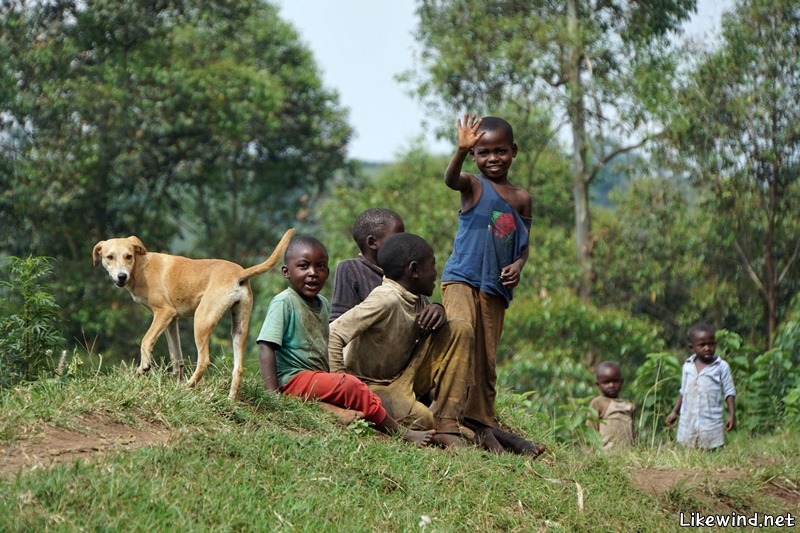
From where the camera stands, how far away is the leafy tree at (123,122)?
19.8 m

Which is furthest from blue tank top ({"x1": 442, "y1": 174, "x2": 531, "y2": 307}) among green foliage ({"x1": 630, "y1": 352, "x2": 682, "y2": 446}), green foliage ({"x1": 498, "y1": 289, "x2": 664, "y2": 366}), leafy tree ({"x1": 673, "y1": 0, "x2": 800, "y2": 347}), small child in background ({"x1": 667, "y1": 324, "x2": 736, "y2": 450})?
leafy tree ({"x1": 673, "y1": 0, "x2": 800, "y2": 347})

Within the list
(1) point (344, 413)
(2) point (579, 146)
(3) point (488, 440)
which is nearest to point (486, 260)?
(3) point (488, 440)

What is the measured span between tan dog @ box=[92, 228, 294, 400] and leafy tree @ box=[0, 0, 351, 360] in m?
13.6

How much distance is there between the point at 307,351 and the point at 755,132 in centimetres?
1345

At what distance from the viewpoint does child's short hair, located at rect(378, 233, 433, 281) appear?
6086 mm

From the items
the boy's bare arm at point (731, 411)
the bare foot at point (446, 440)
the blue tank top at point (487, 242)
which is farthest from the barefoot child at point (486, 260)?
the boy's bare arm at point (731, 411)

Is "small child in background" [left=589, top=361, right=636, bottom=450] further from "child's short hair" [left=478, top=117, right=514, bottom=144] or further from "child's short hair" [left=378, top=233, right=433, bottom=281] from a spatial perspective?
"child's short hair" [left=378, top=233, right=433, bottom=281]

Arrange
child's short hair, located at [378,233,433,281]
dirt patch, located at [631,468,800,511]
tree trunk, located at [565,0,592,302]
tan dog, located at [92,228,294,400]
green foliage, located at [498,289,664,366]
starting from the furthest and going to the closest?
tree trunk, located at [565,0,592,302], green foliage, located at [498,289,664,366], dirt patch, located at [631,468,800,511], child's short hair, located at [378,233,433,281], tan dog, located at [92,228,294,400]

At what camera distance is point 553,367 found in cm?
1425

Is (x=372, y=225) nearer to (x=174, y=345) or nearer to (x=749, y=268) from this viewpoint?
(x=174, y=345)

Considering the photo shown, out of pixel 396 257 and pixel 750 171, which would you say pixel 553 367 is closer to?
pixel 750 171

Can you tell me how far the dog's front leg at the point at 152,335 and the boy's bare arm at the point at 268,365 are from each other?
49 centimetres

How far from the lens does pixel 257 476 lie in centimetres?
470

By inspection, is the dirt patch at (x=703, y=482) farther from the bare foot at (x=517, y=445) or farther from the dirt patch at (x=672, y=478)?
the bare foot at (x=517, y=445)
